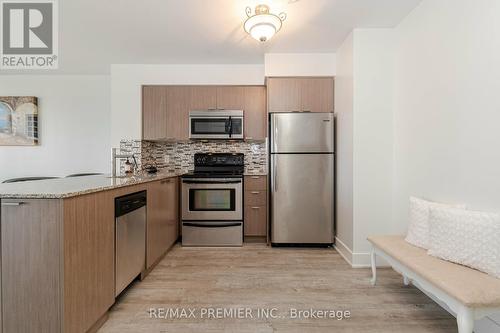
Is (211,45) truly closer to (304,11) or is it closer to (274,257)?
(304,11)

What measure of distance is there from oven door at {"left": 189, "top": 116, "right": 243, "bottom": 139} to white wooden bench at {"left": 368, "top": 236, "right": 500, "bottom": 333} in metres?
2.39

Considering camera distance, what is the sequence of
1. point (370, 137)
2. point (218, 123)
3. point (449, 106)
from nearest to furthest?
1. point (449, 106)
2. point (370, 137)
3. point (218, 123)

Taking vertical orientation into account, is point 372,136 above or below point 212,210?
above

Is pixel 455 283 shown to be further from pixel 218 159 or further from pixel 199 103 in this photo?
pixel 199 103

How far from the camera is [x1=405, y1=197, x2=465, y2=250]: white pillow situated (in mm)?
1920

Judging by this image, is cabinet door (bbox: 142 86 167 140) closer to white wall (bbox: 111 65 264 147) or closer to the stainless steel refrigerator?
white wall (bbox: 111 65 264 147)

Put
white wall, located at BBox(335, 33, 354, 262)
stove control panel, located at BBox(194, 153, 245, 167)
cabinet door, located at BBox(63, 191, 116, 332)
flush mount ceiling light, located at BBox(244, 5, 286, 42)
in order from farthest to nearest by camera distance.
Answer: stove control panel, located at BBox(194, 153, 245, 167)
white wall, located at BBox(335, 33, 354, 262)
flush mount ceiling light, located at BBox(244, 5, 286, 42)
cabinet door, located at BBox(63, 191, 116, 332)

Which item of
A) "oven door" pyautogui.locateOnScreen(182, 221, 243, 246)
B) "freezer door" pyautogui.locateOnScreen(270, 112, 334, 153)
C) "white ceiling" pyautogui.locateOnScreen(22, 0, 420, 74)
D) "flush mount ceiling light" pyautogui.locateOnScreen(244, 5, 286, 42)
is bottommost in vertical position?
"oven door" pyautogui.locateOnScreen(182, 221, 243, 246)

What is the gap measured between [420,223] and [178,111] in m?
3.14

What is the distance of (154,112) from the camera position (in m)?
3.70

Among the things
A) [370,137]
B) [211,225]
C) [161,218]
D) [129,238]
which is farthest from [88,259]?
[370,137]

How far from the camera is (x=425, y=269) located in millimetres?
1542

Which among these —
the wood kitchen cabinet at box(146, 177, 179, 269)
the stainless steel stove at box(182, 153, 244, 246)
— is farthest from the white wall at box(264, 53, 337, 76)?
the wood kitchen cabinet at box(146, 177, 179, 269)

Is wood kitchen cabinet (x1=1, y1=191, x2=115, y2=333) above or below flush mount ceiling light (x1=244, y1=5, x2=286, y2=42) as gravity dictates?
below
